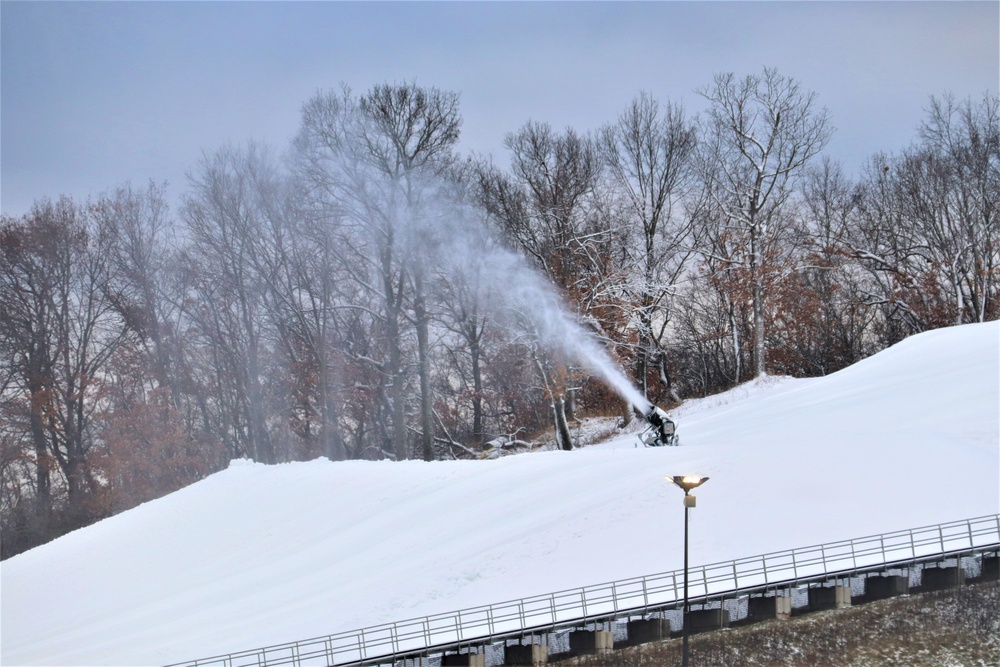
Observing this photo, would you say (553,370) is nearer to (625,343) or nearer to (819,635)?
(625,343)

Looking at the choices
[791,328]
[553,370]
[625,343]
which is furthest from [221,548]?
[791,328]

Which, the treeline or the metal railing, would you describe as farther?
the treeline

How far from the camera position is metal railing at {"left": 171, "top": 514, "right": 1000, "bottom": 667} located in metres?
22.4

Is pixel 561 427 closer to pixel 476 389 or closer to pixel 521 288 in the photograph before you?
pixel 521 288

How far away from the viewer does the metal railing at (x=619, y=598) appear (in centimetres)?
2242

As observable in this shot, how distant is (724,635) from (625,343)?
27.8m

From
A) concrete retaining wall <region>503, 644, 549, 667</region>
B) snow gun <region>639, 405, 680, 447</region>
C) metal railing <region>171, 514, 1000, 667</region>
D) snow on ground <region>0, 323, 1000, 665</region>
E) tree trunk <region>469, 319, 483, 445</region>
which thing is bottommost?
concrete retaining wall <region>503, 644, 549, 667</region>

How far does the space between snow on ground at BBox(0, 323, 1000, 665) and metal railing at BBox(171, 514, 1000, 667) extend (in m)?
0.71

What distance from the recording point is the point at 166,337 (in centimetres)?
6016

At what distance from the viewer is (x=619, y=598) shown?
24141 mm

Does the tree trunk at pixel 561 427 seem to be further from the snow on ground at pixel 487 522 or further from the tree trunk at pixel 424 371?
the snow on ground at pixel 487 522

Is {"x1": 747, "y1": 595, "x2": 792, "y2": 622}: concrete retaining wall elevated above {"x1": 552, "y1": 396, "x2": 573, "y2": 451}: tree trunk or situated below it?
below

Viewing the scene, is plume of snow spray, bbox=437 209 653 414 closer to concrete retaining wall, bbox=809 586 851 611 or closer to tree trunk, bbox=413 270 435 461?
tree trunk, bbox=413 270 435 461

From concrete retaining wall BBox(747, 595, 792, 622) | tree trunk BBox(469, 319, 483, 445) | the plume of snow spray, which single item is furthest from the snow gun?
tree trunk BBox(469, 319, 483, 445)
